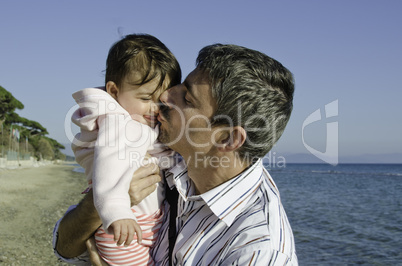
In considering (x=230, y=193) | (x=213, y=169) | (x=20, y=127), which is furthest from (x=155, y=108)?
(x=20, y=127)

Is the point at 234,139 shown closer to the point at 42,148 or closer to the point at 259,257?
the point at 259,257

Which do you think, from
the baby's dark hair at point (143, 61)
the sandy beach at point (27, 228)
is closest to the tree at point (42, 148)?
the sandy beach at point (27, 228)

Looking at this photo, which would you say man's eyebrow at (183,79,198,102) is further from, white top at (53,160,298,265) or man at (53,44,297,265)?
white top at (53,160,298,265)

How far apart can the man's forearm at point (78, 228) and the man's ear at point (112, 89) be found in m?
0.83

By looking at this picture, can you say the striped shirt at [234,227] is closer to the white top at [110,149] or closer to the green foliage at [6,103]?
the white top at [110,149]

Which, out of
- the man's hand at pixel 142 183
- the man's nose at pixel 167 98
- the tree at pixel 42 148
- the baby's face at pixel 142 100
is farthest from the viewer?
the tree at pixel 42 148

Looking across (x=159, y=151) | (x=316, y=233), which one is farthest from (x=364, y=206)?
(x=159, y=151)

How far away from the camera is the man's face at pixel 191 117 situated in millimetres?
2678

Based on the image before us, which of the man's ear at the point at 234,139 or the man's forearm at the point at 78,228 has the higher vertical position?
the man's ear at the point at 234,139

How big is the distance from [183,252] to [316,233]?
11.7m

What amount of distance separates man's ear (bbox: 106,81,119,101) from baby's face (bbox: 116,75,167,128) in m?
0.07

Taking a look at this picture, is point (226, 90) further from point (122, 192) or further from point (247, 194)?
point (122, 192)

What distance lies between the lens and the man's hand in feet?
8.57

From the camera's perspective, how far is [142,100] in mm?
2998
